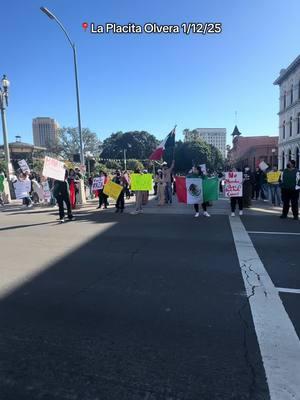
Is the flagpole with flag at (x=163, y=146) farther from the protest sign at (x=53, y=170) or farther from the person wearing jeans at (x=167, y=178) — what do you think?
the protest sign at (x=53, y=170)

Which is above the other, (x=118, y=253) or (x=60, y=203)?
Result: (x=60, y=203)

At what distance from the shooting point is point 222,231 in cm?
908

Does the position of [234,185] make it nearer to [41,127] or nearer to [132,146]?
[132,146]

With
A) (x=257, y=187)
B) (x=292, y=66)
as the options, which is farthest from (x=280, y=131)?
(x=257, y=187)

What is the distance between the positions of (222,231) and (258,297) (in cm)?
464

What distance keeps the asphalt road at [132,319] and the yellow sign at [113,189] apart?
5515 mm

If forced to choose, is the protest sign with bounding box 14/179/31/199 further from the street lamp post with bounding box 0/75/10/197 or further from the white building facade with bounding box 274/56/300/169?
the white building facade with bounding box 274/56/300/169

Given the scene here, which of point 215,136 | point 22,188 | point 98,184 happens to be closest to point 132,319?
point 98,184

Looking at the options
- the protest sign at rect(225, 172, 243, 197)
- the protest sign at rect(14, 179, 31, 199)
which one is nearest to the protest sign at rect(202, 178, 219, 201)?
the protest sign at rect(225, 172, 243, 197)

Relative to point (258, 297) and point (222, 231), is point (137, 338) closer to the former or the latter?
point (258, 297)

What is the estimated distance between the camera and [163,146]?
15.1m

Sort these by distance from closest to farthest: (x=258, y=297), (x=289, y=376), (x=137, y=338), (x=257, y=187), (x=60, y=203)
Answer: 1. (x=289, y=376)
2. (x=137, y=338)
3. (x=258, y=297)
4. (x=60, y=203)
5. (x=257, y=187)

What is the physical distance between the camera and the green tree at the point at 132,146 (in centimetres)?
11319

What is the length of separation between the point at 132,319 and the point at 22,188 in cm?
1329
